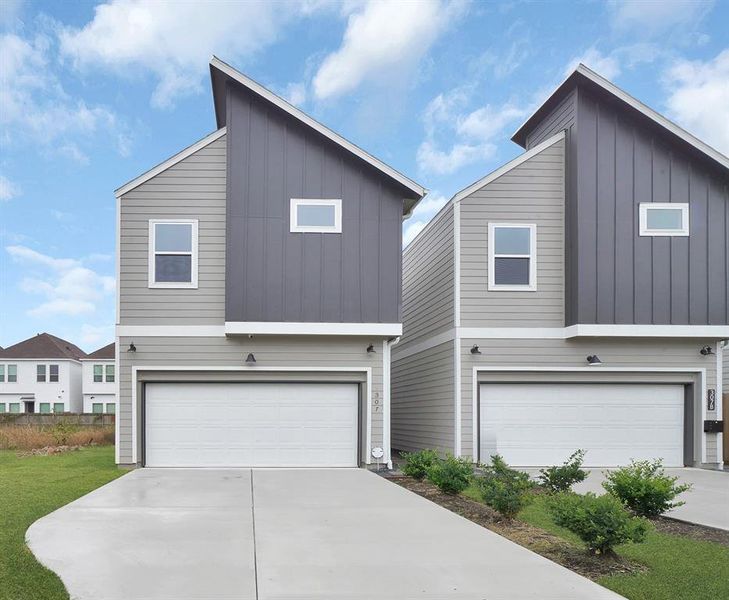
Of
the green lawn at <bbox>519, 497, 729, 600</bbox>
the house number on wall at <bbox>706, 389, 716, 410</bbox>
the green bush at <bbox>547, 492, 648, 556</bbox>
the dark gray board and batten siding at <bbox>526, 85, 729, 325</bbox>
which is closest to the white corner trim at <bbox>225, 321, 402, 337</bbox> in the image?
the dark gray board and batten siding at <bbox>526, 85, 729, 325</bbox>

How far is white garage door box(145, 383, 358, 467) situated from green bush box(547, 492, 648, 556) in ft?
24.7

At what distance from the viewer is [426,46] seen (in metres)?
16.4

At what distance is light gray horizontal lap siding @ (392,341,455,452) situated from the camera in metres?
13.5

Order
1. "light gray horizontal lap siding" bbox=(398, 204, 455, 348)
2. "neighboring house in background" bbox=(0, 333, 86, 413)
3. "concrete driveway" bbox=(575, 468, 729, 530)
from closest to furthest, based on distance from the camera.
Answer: "concrete driveway" bbox=(575, 468, 729, 530), "light gray horizontal lap siding" bbox=(398, 204, 455, 348), "neighboring house in background" bbox=(0, 333, 86, 413)

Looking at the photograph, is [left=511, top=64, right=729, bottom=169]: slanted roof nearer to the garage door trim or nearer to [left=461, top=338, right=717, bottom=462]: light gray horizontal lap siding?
[left=461, top=338, right=717, bottom=462]: light gray horizontal lap siding

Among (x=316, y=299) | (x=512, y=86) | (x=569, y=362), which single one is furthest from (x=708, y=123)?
(x=316, y=299)

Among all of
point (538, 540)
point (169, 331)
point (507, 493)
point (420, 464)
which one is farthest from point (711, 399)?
point (169, 331)

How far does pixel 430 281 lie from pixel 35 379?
108 ft

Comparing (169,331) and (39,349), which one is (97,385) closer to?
(39,349)

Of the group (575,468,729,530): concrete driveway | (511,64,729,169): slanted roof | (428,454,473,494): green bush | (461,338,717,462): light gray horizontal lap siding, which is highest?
(511,64,729,169): slanted roof

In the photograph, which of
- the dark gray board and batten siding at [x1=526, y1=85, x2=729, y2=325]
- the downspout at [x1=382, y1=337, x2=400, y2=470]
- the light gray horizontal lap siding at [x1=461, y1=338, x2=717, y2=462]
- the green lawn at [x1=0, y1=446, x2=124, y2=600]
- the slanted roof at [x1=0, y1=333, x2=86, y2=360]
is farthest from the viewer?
the slanted roof at [x1=0, y1=333, x2=86, y2=360]

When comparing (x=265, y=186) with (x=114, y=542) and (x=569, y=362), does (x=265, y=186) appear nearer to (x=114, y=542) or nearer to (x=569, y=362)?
(x=569, y=362)

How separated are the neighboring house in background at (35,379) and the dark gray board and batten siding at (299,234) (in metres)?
32.1

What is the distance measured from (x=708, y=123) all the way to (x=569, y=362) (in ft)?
30.2
